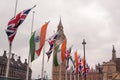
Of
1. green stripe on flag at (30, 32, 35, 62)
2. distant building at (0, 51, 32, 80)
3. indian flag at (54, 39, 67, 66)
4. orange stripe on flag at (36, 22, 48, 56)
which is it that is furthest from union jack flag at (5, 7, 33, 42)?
distant building at (0, 51, 32, 80)

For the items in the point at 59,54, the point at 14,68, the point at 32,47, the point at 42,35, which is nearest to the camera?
the point at 32,47

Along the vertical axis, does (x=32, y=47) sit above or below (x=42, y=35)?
below

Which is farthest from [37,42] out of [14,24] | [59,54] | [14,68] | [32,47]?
[14,68]

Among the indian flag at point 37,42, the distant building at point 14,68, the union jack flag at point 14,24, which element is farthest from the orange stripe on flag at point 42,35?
the distant building at point 14,68

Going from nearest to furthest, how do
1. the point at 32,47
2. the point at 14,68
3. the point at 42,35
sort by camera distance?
the point at 32,47 < the point at 42,35 < the point at 14,68

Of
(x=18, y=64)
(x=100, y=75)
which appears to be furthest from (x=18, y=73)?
(x=100, y=75)

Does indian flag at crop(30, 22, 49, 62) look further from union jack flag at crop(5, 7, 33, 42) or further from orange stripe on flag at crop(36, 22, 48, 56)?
union jack flag at crop(5, 7, 33, 42)

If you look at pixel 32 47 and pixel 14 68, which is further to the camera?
pixel 14 68

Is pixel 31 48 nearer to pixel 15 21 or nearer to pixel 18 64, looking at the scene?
pixel 15 21

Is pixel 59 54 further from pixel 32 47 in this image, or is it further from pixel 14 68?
pixel 14 68

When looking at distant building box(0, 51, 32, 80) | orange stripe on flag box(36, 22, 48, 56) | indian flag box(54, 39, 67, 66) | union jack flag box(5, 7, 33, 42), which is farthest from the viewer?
distant building box(0, 51, 32, 80)

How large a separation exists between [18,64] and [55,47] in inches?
2322

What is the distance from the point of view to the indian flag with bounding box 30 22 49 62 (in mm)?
28359

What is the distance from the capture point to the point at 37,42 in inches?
1152
